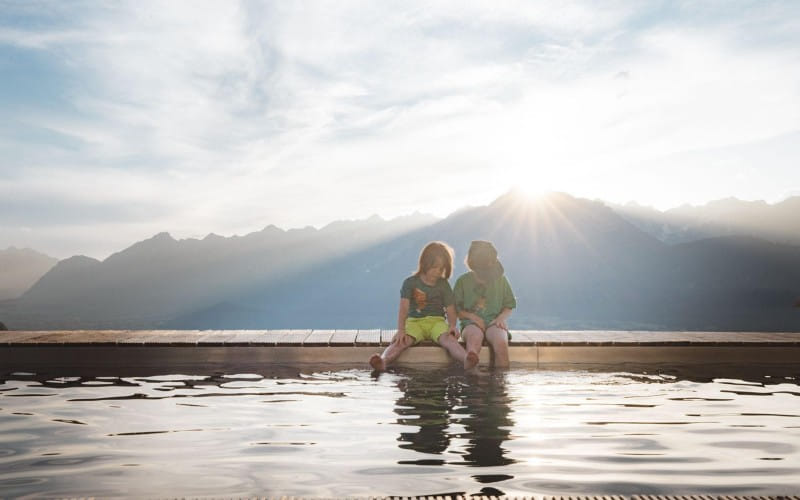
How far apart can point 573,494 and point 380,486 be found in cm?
101

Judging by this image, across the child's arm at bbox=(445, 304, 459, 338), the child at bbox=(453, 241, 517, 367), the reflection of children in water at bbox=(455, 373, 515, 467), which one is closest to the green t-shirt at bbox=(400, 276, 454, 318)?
the child's arm at bbox=(445, 304, 459, 338)

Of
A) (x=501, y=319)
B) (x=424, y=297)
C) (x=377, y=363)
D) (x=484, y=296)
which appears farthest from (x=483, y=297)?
(x=377, y=363)

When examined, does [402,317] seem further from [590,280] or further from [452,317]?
[590,280]

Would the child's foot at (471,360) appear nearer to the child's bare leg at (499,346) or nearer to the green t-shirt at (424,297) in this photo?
the child's bare leg at (499,346)

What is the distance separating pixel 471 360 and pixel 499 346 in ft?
2.47

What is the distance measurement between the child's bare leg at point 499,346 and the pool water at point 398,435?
2.61 feet

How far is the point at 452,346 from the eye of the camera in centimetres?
982

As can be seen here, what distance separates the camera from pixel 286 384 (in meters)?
8.67

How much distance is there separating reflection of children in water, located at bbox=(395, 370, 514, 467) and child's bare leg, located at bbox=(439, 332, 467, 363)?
1.13ft

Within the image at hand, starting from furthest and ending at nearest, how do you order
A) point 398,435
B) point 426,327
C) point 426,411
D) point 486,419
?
1. point 426,327
2. point 426,411
3. point 486,419
4. point 398,435

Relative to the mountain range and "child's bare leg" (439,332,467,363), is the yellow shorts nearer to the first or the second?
"child's bare leg" (439,332,467,363)

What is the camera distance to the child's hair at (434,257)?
32.5 ft

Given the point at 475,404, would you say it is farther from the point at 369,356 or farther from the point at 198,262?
the point at 198,262

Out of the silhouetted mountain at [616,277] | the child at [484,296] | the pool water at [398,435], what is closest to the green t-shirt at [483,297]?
the child at [484,296]
